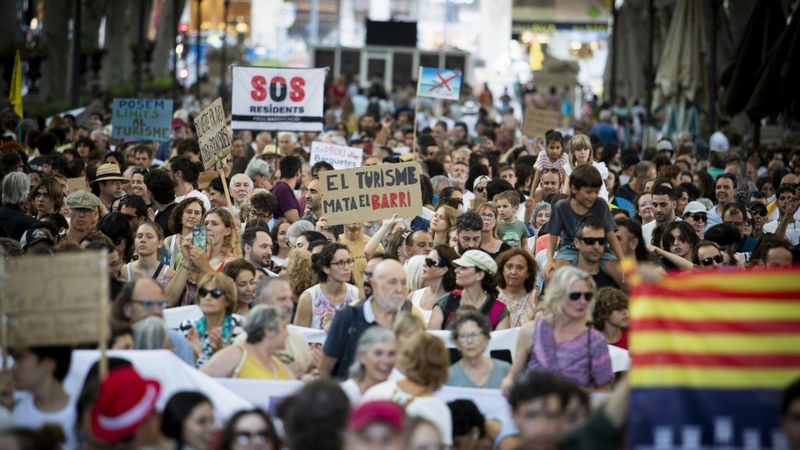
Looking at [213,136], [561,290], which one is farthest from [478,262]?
[213,136]

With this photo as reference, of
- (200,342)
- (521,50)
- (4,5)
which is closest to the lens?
(200,342)

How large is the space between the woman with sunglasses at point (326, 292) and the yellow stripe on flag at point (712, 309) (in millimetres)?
4182

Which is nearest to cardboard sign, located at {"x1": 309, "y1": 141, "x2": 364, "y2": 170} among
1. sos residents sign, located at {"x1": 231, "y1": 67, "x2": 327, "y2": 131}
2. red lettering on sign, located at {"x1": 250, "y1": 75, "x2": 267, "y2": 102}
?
sos residents sign, located at {"x1": 231, "y1": 67, "x2": 327, "y2": 131}

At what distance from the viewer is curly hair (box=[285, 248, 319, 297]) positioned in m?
11.8

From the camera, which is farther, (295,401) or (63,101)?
(63,101)

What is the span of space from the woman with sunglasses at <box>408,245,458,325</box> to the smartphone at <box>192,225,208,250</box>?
1748mm

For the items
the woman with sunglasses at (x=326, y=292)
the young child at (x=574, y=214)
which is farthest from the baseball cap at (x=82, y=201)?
the young child at (x=574, y=214)

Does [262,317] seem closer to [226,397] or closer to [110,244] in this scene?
[226,397]

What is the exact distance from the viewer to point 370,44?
62812 mm

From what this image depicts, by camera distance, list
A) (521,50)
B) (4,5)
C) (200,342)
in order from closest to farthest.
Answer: (200,342) < (4,5) < (521,50)

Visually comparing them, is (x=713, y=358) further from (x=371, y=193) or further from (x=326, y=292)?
(x=371, y=193)

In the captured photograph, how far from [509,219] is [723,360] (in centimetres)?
735

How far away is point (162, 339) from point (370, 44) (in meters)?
54.2

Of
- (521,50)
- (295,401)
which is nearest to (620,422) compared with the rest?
(295,401)
